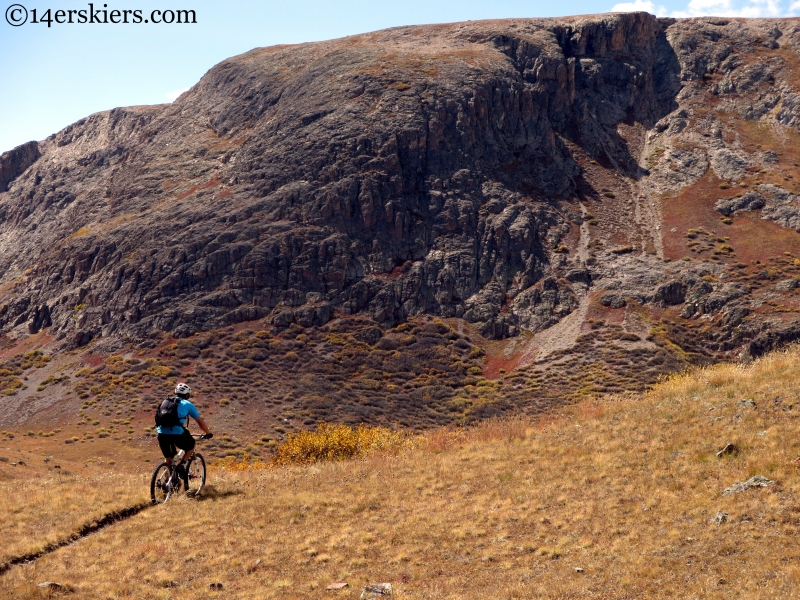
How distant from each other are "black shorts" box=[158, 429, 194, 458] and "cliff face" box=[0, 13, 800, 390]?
46.8m

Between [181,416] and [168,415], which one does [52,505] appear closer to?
[168,415]

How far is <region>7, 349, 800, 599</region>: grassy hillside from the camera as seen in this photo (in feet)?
32.3

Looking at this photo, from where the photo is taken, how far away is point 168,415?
47.8 feet

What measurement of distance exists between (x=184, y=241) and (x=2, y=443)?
1266 inches

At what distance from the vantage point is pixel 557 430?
18.4 meters

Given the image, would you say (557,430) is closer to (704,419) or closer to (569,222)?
(704,419)

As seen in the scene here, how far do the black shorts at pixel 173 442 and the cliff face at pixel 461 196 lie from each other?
154 feet

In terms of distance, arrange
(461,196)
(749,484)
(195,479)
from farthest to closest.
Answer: (461,196) < (195,479) < (749,484)

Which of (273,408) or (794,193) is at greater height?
(794,193)

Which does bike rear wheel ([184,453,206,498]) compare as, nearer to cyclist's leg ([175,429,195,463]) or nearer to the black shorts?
cyclist's leg ([175,429,195,463])

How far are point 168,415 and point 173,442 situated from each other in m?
0.65

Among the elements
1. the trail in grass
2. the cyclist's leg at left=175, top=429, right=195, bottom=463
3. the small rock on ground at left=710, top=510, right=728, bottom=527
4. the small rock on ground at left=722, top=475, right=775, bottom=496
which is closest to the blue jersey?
the cyclist's leg at left=175, top=429, right=195, bottom=463

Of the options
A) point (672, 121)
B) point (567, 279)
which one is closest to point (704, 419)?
point (567, 279)

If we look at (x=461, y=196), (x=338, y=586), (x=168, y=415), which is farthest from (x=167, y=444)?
(x=461, y=196)
